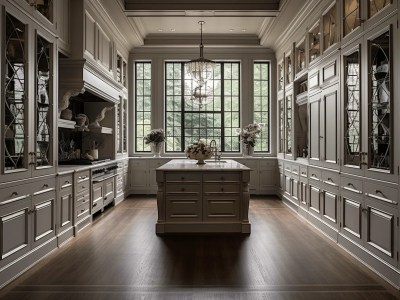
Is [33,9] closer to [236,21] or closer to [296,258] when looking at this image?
[296,258]

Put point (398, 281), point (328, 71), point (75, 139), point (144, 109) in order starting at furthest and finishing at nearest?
point (144, 109) < point (75, 139) < point (328, 71) < point (398, 281)

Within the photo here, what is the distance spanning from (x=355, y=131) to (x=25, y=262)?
3.60m

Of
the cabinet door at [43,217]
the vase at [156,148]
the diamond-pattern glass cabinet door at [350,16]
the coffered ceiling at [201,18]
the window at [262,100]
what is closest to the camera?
the cabinet door at [43,217]

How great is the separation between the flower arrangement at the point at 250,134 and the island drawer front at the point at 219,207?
3.61m

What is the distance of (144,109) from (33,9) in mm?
5393

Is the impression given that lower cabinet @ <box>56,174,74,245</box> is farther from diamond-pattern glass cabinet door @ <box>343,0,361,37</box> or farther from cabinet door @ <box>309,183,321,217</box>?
diamond-pattern glass cabinet door @ <box>343,0,361,37</box>

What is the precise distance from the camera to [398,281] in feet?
10.4

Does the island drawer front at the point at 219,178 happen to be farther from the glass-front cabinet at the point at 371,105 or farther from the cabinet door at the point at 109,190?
the cabinet door at the point at 109,190

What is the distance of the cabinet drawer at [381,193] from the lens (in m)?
3.26

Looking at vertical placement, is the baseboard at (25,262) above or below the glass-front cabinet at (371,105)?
below

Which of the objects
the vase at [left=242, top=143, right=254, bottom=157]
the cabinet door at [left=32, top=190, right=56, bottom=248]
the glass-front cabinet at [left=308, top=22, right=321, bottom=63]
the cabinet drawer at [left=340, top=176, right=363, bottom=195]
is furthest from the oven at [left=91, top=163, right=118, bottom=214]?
the glass-front cabinet at [left=308, top=22, right=321, bottom=63]

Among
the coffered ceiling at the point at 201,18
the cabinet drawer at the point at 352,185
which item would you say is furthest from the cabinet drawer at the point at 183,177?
the coffered ceiling at the point at 201,18

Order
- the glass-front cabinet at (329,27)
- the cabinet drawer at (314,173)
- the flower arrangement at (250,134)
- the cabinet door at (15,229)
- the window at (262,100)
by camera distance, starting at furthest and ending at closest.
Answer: the window at (262,100), the flower arrangement at (250,134), the cabinet drawer at (314,173), the glass-front cabinet at (329,27), the cabinet door at (15,229)

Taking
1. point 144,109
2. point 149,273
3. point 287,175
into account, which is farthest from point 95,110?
point 149,273
